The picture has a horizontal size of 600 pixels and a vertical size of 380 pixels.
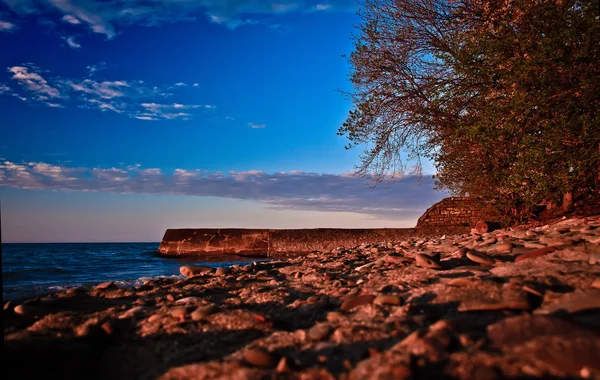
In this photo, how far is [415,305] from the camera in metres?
3.60

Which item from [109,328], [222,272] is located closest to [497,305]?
[109,328]

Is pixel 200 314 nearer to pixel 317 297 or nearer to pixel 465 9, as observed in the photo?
pixel 317 297

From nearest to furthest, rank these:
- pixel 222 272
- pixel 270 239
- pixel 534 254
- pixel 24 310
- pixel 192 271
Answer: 1. pixel 24 310
2. pixel 534 254
3. pixel 222 272
4. pixel 192 271
5. pixel 270 239

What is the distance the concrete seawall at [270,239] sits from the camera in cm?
1853

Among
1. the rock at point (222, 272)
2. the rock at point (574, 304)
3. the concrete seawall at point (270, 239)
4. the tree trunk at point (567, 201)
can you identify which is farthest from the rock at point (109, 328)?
the concrete seawall at point (270, 239)

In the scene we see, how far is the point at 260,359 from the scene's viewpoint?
2.76 metres

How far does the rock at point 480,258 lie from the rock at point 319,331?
2.67 meters

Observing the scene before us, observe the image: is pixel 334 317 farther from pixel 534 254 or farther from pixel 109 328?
pixel 534 254

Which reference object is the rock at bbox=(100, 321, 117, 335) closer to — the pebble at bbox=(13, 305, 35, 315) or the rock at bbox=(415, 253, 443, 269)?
the pebble at bbox=(13, 305, 35, 315)

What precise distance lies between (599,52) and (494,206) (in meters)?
7.73

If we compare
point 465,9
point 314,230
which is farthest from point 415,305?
point 314,230

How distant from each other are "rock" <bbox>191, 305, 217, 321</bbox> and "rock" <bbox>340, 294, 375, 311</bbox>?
1240 millimetres

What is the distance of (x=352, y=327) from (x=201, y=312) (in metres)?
1.49

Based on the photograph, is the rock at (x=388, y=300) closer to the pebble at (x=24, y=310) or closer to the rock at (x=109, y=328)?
the rock at (x=109, y=328)
